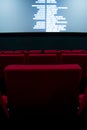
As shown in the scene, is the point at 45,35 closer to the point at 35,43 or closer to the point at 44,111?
the point at 35,43

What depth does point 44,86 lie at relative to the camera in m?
1.66

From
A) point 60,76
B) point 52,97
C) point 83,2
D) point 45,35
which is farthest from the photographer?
point 45,35

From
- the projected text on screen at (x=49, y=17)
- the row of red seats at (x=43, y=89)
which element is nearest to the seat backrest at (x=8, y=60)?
the row of red seats at (x=43, y=89)

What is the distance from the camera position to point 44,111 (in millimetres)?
1768

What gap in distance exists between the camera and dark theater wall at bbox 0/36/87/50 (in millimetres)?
7602

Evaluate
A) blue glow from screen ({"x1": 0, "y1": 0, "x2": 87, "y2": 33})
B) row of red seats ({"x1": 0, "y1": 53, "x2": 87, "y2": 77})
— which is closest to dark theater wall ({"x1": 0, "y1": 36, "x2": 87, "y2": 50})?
blue glow from screen ({"x1": 0, "y1": 0, "x2": 87, "y2": 33})

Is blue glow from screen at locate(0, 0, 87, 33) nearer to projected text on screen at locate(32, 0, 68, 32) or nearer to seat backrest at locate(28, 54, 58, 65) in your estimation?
projected text on screen at locate(32, 0, 68, 32)

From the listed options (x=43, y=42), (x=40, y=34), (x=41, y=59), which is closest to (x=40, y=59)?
(x=41, y=59)

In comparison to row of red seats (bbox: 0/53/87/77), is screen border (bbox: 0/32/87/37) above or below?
below

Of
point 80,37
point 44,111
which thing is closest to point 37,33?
point 80,37

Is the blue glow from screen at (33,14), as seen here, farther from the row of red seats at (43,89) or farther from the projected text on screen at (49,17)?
the row of red seats at (43,89)

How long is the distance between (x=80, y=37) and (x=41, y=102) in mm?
6096

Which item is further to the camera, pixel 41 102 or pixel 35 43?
pixel 35 43

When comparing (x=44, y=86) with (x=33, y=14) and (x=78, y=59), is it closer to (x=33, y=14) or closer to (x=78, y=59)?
(x=78, y=59)
